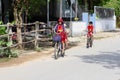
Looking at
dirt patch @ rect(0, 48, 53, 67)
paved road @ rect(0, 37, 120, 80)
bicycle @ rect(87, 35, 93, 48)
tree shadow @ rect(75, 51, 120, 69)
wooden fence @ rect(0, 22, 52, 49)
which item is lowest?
tree shadow @ rect(75, 51, 120, 69)

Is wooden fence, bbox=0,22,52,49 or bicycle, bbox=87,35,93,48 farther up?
wooden fence, bbox=0,22,52,49

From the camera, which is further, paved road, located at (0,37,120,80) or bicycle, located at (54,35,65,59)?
bicycle, located at (54,35,65,59)

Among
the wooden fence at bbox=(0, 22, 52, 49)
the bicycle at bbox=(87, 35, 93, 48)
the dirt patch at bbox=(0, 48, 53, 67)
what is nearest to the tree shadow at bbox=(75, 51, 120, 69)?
the dirt patch at bbox=(0, 48, 53, 67)

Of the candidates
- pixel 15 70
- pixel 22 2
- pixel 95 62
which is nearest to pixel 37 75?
pixel 15 70

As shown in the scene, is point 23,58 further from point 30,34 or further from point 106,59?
point 30,34

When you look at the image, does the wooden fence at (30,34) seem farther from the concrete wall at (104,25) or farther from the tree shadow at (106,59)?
the concrete wall at (104,25)

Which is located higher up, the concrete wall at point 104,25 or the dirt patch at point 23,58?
the concrete wall at point 104,25

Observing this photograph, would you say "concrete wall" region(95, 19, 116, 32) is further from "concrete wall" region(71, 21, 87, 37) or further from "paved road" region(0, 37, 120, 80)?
"paved road" region(0, 37, 120, 80)

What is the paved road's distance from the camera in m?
12.7

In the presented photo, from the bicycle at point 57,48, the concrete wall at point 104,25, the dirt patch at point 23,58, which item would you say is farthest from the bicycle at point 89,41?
the concrete wall at point 104,25

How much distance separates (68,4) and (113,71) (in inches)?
986

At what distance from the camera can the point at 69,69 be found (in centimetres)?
1445

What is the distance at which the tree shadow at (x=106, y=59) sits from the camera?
15542mm

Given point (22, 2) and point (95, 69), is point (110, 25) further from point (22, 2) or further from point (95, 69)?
point (95, 69)
